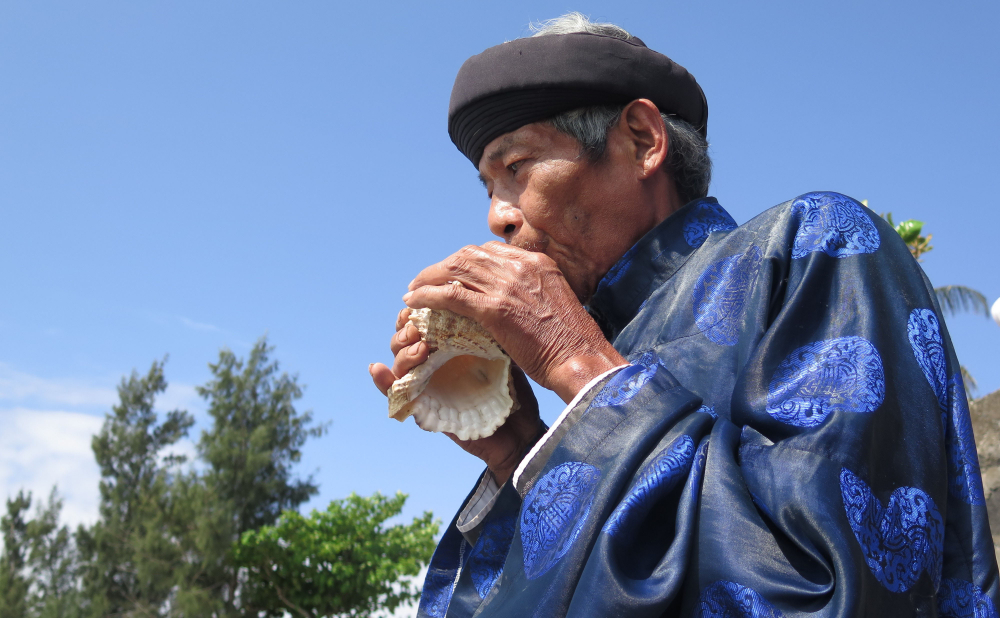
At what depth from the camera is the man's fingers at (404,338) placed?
181cm

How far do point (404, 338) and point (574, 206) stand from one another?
1.68 feet

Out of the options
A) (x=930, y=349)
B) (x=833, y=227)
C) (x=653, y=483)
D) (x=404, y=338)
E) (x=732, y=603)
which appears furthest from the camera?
(x=404, y=338)

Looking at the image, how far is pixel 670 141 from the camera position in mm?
2023

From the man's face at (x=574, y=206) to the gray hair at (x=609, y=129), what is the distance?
25 mm

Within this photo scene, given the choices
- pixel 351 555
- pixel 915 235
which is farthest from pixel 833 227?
pixel 351 555

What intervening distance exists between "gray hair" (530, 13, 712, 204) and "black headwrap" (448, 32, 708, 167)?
37mm

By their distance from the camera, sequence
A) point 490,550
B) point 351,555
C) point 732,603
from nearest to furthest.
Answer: point 732,603 < point 490,550 < point 351,555

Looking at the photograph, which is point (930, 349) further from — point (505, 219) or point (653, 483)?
point (505, 219)

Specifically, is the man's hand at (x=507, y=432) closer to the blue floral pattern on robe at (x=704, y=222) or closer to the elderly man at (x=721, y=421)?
the elderly man at (x=721, y=421)

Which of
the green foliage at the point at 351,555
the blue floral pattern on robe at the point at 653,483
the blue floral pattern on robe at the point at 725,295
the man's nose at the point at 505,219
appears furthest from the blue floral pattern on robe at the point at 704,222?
the green foliage at the point at 351,555

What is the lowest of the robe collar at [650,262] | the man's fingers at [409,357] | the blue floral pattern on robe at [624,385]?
the blue floral pattern on robe at [624,385]

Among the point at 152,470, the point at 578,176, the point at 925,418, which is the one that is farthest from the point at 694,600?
the point at 152,470

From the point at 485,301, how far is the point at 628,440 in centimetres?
43

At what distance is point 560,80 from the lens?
1959 millimetres
